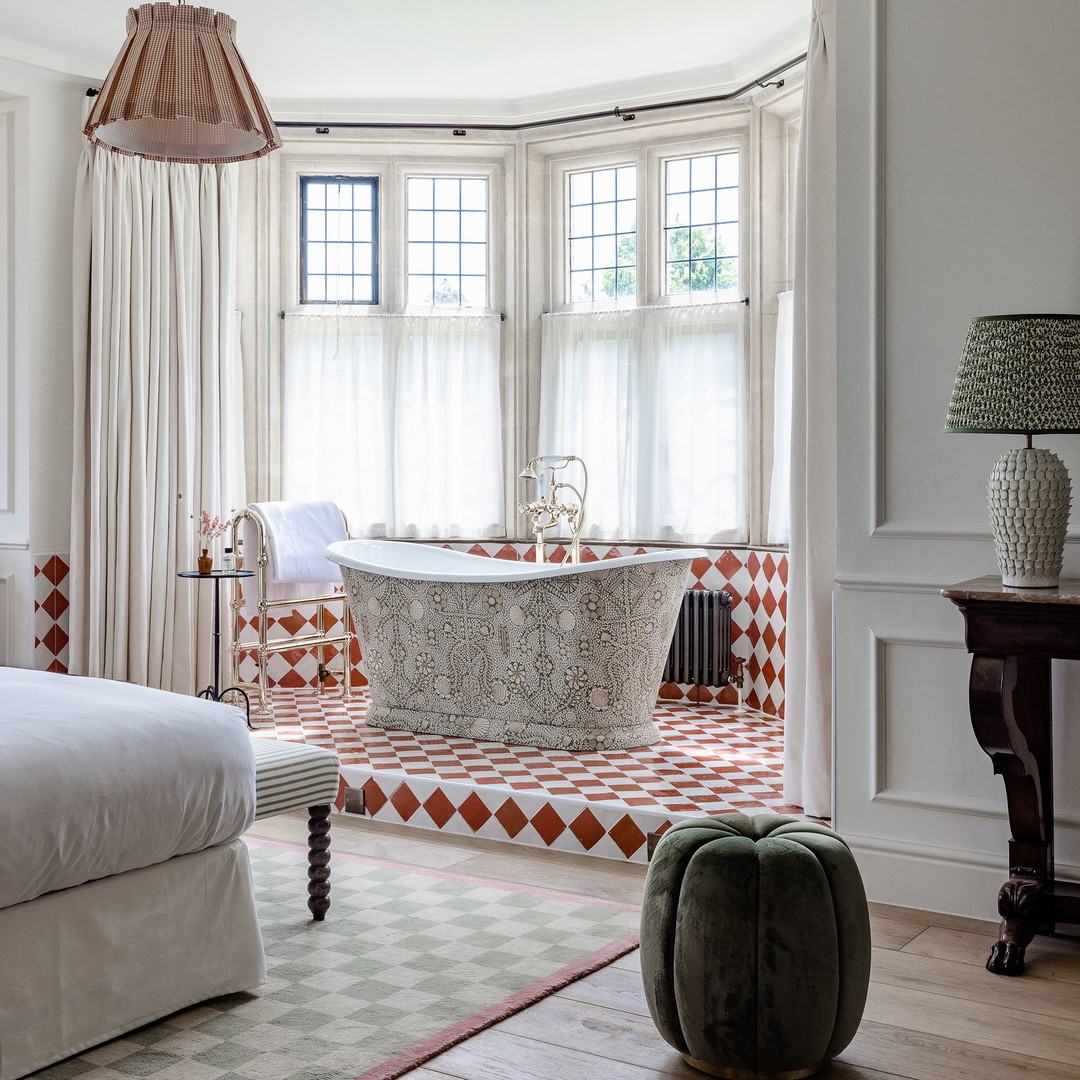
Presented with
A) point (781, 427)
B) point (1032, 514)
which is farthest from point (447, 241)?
point (1032, 514)

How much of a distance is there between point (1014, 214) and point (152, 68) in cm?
222

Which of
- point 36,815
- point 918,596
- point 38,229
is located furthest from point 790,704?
point 38,229

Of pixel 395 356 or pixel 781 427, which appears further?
pixel 395 356

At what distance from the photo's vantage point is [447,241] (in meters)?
6.39

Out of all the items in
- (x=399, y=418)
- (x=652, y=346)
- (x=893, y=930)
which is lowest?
(x=893, y=930)

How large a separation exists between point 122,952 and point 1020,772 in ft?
6.83

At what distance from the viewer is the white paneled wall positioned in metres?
3.13

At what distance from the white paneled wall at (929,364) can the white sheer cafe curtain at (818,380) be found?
0.36 m

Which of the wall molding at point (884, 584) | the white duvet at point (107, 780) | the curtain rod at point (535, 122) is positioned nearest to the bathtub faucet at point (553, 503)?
the curtain rod at point (535, 122)

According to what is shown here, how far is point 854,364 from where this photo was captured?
133 inches

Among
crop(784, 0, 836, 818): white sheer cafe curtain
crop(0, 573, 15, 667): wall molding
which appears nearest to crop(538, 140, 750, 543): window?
crop(784, 0, 836, 818): white sheer cafe curtain

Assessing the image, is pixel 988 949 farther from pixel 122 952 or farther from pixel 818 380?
pixel 122 952

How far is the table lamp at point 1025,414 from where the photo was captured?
9.04ft

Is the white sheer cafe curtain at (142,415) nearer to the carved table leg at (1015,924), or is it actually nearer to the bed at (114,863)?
the bed at (114,863)
